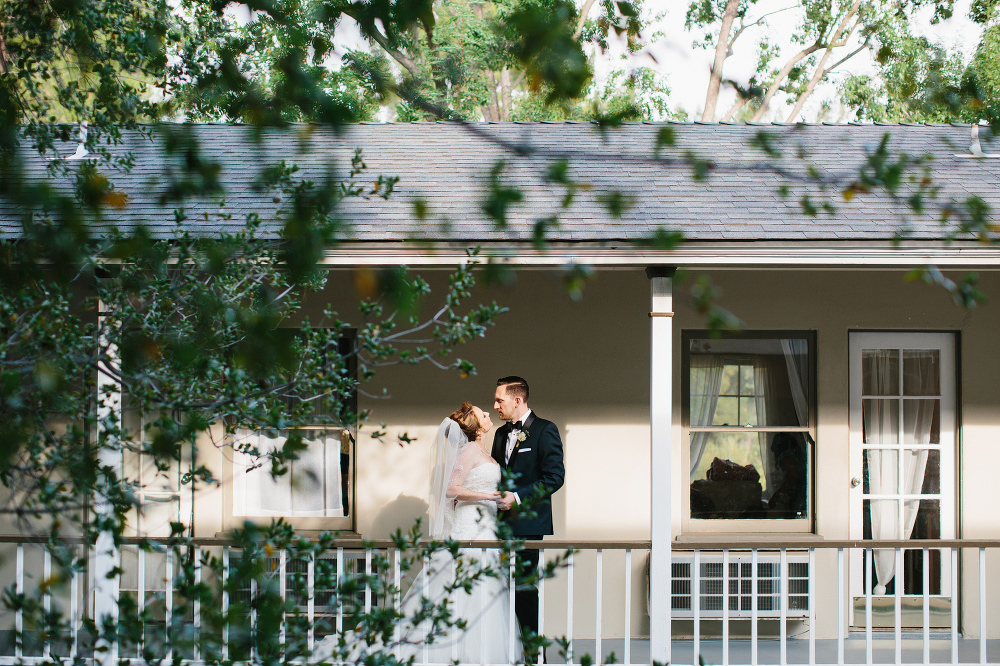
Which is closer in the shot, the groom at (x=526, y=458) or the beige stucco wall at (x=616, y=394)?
the groom at (x=526, y=458)

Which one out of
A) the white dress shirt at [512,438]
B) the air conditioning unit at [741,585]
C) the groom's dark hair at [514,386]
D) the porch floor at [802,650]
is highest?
the groom's dark hair at [514,386]

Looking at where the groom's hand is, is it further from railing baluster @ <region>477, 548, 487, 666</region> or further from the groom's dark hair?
the groom's dark hair

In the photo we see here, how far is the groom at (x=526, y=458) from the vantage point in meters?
5.54

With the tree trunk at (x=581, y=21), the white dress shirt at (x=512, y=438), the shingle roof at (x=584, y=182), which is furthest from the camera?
the white dress shirt at (x=512, y=438)

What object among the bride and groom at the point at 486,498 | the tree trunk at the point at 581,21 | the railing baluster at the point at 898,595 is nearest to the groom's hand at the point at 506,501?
the bride and groom at the point at 486,498

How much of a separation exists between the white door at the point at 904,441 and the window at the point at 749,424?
382 mm

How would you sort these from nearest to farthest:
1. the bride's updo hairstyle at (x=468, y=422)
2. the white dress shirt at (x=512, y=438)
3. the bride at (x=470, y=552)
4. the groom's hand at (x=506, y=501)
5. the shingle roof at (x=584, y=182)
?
the shingle roof at (x=584, y=182) → the groom's hand at (x=506, y=501) → the bride at (x=470, y=552) → the bride's updo hairstyle at (x=468, y=422) → the white dress shirt at (x=512, y=438)

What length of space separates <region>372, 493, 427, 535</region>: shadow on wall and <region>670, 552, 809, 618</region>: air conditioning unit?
184cm

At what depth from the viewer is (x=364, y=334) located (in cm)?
341

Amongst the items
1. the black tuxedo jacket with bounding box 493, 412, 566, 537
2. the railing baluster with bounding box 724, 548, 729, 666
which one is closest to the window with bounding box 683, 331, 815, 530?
the railing baluster with bounding box 724, 548, 729, 666

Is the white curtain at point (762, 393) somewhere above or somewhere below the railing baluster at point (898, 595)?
above

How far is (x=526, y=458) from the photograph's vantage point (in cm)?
570

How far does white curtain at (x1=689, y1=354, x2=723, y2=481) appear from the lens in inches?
265

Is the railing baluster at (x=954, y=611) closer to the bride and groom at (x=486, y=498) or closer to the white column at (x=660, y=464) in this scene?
the white column at (x=660, y=464)
